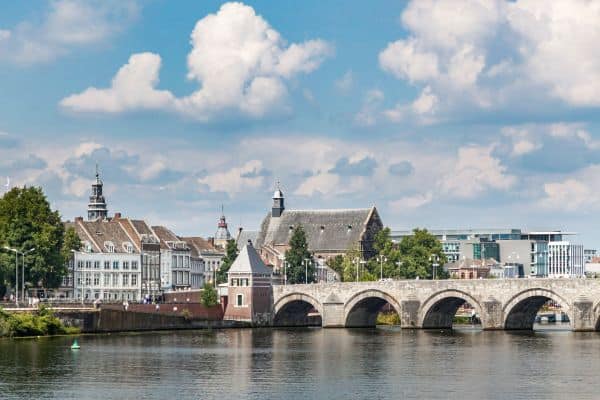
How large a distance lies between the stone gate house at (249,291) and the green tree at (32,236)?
2071 centimetres

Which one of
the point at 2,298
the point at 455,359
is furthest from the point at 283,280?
the point at 455,359

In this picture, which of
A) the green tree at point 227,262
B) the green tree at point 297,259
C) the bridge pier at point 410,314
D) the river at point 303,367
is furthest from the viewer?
the green tree at point 227,262

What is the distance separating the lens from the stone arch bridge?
125m

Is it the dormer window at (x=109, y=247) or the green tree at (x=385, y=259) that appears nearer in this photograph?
the dormer window at (x=109, y=247)

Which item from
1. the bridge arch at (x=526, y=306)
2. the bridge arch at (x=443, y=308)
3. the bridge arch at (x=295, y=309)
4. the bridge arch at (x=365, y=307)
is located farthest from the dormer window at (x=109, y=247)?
the bridge arch at (x=526, y=306)

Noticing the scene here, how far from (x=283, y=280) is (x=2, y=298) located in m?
48.2

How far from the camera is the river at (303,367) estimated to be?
71.2 meters

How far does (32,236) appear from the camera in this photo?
13388cm

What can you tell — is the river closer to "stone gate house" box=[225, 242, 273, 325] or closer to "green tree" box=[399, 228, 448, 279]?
"stone gate house" box=[225, 242, 273, 325]

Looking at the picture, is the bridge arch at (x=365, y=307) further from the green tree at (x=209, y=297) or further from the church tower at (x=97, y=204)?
the church tower at (x=97, y=204)

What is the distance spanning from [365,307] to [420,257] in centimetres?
2661

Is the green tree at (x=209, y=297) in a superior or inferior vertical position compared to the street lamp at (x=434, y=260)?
inferior

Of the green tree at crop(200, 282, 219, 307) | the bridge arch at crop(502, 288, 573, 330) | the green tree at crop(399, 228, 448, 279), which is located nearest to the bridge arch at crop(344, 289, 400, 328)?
the bridge arch at crop(502, 288, 573, 330)

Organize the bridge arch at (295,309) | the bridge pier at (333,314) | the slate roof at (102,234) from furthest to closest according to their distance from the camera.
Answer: the slate roof at (102,234)
the bridge arch at (295,309)
the bridge pier at (333,314)
